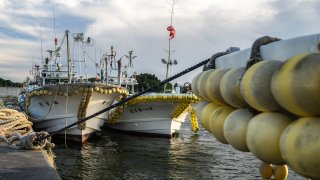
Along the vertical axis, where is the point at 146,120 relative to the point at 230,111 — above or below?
below

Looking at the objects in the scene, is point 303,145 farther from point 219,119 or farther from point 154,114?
point 154,114

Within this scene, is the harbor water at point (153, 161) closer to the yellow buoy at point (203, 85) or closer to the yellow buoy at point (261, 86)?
the yellow buoy at point (203, 85)

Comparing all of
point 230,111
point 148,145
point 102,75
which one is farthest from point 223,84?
point 102,75

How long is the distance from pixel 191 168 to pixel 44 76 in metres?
15.5

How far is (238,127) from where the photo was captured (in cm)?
313

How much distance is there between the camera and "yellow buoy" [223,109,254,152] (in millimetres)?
3076

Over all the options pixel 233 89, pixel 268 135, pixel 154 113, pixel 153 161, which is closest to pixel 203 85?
pixel 233 89

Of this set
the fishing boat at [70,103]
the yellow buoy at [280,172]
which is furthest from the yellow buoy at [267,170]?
the fishing boat at [70,103]

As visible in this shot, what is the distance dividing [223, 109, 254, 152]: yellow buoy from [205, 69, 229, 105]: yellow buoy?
1.49 feet

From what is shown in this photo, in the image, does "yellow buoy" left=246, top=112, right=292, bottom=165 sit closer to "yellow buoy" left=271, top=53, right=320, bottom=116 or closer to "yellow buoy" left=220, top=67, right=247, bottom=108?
"yellow buoy" left=271, top=53, right=320, bottom=116

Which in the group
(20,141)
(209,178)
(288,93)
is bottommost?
(209,178)

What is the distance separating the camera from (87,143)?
68.9 ft

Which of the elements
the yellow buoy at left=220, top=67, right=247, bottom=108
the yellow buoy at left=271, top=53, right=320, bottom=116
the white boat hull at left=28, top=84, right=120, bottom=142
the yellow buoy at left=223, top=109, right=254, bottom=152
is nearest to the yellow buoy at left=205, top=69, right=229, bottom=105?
the yellow buoy at left=220, top=67, right=247, bottom=108

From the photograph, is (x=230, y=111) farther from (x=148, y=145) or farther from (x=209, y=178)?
(x=148, y=145)
